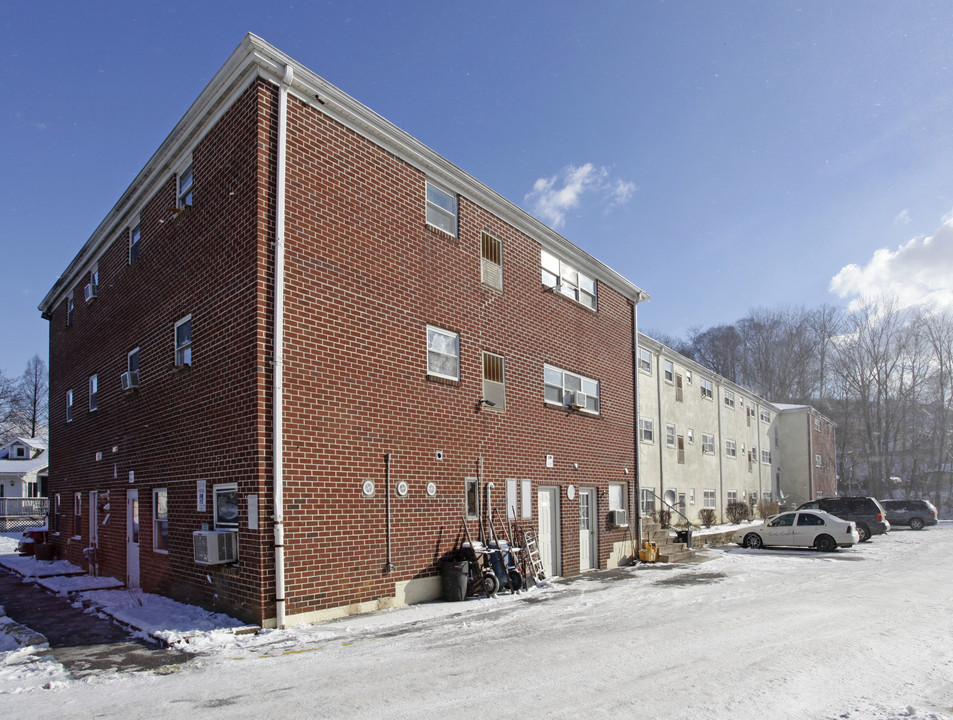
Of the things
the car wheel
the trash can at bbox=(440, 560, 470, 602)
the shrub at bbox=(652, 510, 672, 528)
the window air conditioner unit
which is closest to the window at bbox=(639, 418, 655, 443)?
the shrub at bbox=(652, 510, 672, 528)

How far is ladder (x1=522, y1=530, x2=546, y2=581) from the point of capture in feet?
46.1

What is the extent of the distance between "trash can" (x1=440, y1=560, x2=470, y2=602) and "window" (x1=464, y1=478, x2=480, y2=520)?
52.0 inches

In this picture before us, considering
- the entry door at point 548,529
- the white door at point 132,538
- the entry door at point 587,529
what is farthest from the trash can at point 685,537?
the white door at point 132,538

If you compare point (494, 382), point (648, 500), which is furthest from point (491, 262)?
point (648, 500)

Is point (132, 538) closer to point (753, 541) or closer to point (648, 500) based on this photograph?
point (648, 500)

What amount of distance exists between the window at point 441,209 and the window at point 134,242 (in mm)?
6743

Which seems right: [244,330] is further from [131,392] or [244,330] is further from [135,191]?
[135,191]

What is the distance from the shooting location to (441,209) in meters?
13.9

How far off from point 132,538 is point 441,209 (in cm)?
971

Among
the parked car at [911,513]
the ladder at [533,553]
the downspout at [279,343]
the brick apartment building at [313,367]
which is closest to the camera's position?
the downspout at [279,343]

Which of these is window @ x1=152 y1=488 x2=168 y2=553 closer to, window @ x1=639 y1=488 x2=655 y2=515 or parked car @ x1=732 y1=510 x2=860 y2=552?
window @ x1=639 y1=488 x2=655 y2=515

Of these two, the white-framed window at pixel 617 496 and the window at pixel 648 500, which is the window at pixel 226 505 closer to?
the white-framed window at pixel 617 496

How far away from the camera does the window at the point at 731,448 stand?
121ft

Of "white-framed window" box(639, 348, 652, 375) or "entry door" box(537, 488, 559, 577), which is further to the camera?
"white-framed window" box(639, 348, 652, 375)
